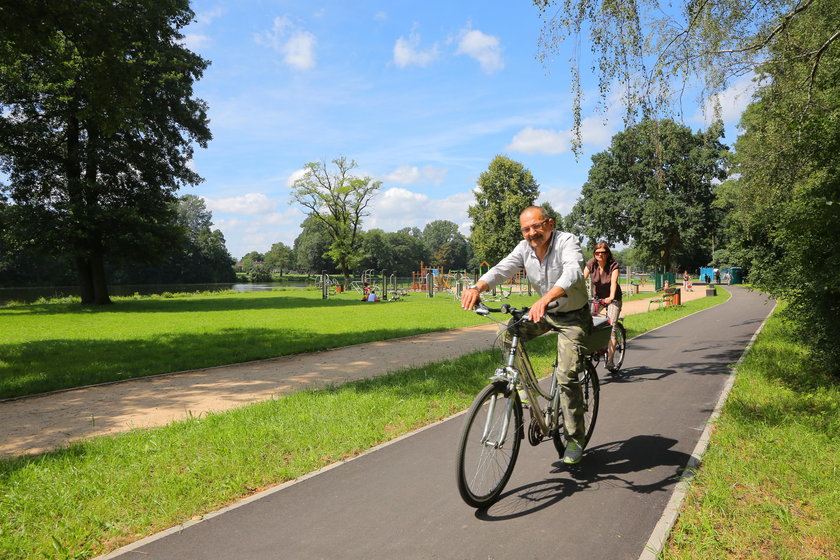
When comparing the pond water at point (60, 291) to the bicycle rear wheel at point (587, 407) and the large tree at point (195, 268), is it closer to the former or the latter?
the large tree at point (195, 268)

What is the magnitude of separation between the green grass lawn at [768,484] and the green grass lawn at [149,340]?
26.8 ft

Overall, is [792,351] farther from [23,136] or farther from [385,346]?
[23,136]

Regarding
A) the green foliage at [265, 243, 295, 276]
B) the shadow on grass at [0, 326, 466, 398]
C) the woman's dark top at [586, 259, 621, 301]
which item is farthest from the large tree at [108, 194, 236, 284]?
the woman's dark top at [586, 259, 621, 301]

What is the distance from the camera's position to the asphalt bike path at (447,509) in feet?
9.46

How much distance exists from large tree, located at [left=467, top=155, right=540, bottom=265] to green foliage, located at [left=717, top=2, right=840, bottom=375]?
1814 inches

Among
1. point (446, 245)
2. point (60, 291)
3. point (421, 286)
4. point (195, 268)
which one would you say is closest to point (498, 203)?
point (421, 286)

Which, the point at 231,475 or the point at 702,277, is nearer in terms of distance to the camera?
the point at 231,475

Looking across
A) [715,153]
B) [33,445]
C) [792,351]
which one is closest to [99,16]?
[33,445]

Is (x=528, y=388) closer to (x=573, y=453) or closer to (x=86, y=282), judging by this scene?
(x=573, y=453)

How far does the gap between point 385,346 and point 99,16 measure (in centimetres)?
845

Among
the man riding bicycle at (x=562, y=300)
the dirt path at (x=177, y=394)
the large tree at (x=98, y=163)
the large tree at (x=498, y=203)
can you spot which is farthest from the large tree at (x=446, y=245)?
the man riding bicycle at (x=562, y=300)

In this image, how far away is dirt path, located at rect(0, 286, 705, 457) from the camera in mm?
5383

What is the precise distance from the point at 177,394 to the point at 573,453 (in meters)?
5.64

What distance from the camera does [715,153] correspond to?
134ft
